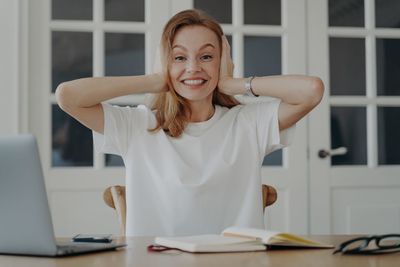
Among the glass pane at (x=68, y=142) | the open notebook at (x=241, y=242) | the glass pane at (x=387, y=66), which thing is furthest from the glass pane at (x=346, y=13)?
the open notebook at (x=241, y=242)

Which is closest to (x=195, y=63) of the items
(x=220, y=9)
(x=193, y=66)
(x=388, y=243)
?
(x=193, y=66)

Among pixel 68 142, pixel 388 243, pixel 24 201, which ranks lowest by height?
pixel 388 243

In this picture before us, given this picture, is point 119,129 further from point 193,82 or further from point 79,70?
point 79,70

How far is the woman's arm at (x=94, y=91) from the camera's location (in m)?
2.38

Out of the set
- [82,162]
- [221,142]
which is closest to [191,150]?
[221,142]

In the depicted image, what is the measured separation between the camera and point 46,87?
369 centimetres

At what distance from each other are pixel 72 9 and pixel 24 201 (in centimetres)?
258

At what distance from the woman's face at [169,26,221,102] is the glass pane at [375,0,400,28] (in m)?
1.88

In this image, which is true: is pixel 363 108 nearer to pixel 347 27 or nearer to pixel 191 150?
pixel 347 27

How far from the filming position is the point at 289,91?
2.45 meters

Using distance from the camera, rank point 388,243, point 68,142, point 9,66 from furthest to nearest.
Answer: point 68,142, point 9,66, point 388,243

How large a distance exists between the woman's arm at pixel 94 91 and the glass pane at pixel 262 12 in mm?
1609

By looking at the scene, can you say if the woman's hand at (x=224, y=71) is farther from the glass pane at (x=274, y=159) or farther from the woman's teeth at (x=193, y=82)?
the glass pane at (x=274, y=159)

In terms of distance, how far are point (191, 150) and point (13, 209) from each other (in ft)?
3.61
